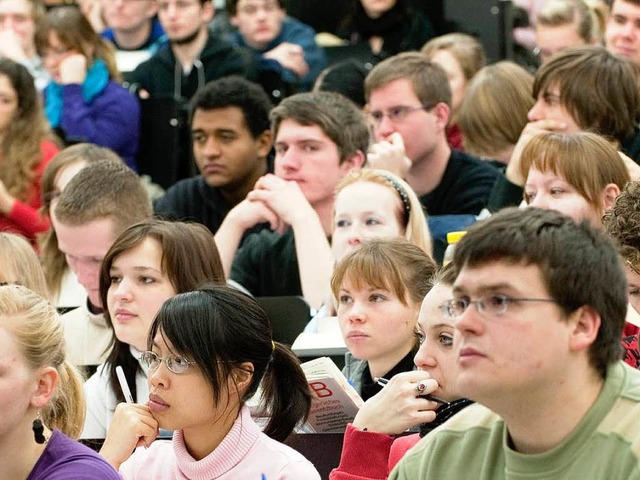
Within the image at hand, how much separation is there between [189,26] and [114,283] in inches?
136

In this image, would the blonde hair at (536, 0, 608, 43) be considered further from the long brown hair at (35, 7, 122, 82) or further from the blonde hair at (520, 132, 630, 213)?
the blonde hair at (520, 132, 630, 213)

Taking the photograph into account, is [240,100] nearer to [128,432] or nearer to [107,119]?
[107,119]

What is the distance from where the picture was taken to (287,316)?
4.14 m

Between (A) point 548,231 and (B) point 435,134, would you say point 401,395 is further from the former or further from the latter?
(B) point 435,134

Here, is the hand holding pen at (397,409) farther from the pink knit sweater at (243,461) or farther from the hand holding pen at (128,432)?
the hand holding pen at (128,432)

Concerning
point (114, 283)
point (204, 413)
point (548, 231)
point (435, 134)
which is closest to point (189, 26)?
point (435, 134)

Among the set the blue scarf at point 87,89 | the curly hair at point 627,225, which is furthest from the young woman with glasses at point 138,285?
the blue scarf at point 87,89

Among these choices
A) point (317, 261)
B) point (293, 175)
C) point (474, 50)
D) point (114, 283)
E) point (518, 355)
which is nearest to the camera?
point (518, 355)

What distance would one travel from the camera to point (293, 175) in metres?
5.16

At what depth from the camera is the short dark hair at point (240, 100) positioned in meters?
5.69

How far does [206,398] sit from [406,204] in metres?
1.68

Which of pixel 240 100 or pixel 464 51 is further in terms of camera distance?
pixel 464 51

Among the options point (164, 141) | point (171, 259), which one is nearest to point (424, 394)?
point (171, 259)

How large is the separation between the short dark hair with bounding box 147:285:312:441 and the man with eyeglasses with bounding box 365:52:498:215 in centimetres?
219
